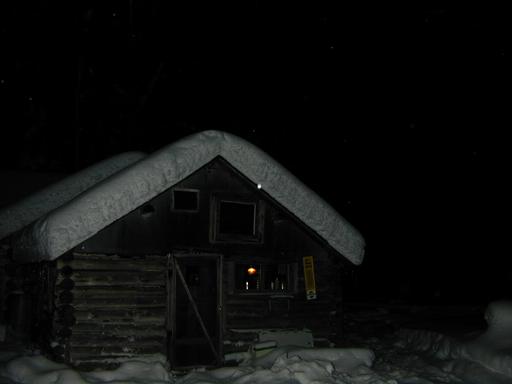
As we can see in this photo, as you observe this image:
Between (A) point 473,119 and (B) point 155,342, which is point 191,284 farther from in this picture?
(A) point 473,119

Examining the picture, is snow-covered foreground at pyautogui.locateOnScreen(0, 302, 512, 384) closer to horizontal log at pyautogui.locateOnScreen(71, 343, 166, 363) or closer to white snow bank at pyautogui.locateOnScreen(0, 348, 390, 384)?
white snow bank at pyautogui.locateOnScreen(0, 348, 390, 384)

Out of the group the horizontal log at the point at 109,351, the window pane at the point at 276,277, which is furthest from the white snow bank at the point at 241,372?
the window pane at the point at 276,277

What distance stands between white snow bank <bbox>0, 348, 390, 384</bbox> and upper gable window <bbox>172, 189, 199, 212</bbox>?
11.4 feet

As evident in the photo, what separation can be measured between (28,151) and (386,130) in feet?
82.4

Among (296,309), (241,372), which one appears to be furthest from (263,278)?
(241,372)

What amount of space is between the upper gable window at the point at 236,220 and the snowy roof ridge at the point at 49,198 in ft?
18.9

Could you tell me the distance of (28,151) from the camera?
39.9m

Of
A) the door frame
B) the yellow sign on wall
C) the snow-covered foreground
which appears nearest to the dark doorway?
the door frame

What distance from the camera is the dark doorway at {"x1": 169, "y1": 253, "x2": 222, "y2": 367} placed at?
42.8 feet

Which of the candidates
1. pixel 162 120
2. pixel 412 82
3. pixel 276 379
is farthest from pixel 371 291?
pixel 276 379

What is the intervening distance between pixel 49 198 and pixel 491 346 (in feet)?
42.3

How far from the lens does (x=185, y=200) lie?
1341 centimetres

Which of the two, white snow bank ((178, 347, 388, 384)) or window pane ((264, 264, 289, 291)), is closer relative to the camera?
white snow bank ((178, 347, 388, 384))

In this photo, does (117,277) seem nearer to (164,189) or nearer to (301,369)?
(164,189)
